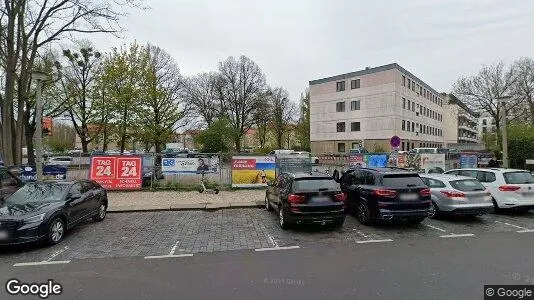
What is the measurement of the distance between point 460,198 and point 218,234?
6813 millimetres

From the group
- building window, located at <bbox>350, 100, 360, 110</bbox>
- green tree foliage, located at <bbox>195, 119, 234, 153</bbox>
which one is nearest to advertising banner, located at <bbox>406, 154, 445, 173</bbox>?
green tree foliage, located at <bbox>195, 119, 234, 153</bbox>

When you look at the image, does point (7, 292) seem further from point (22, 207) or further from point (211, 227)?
point (211, 227)

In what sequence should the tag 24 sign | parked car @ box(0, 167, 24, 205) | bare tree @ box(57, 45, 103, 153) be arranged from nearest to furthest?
parked car @ box(0, 167, 24, 205) < the tag 24 sign < bare tree @ box(57, 45, 103, 153)

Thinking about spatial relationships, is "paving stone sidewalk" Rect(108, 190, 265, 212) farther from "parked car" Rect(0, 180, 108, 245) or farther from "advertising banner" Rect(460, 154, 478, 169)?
"advertising banner" Rect(460, 154, 478, 169)

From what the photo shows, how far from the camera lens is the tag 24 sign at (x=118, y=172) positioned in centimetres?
1525

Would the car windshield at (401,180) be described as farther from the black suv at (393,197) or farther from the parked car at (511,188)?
the parked car at (511,188)

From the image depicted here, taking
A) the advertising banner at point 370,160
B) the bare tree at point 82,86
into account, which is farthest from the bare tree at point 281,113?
the advertising banner at point 370,160

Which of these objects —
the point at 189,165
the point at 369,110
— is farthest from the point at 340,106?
the point at 189,165

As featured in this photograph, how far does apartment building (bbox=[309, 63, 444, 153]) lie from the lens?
152 ft

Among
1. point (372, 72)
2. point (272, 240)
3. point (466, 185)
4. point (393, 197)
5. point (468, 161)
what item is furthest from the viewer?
point (372, 72)

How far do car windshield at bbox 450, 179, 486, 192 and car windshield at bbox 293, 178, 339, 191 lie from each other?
3.78 metres

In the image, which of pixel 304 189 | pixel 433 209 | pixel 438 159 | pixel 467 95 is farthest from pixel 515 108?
pixel 304 189

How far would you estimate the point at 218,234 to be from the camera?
27.3ft

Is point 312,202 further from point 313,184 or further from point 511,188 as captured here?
point 511,188
